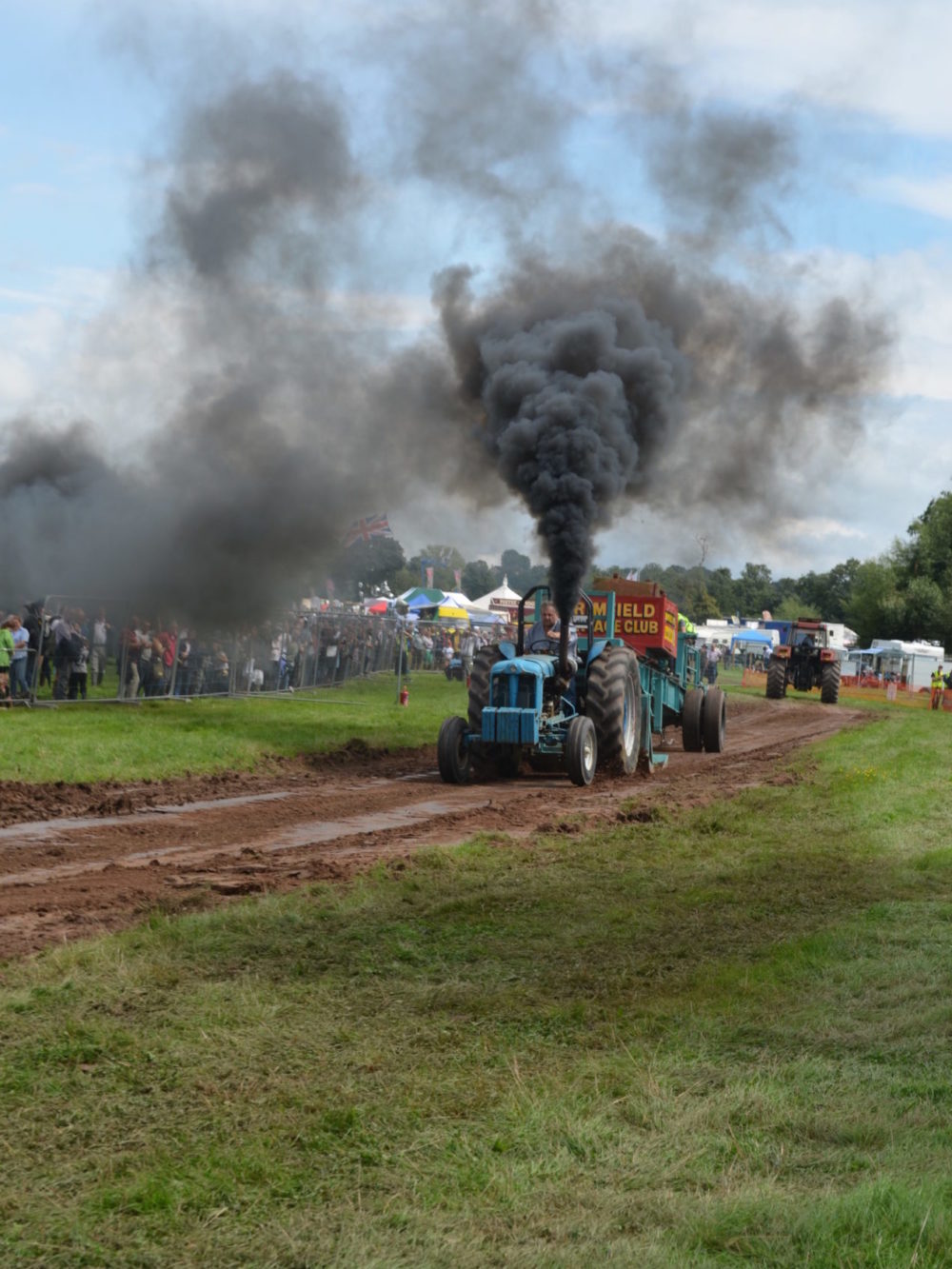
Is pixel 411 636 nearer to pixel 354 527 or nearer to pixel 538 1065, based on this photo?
pixel 354 527

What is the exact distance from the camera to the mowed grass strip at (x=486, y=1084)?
3957 mm

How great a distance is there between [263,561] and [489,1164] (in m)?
20.6

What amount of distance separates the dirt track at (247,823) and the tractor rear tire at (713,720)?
211cm

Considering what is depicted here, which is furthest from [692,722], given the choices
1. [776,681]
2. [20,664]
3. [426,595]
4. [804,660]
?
[426,595]

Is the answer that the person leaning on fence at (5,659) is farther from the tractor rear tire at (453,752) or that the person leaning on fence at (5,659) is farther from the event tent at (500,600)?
the event tent at (500,600)

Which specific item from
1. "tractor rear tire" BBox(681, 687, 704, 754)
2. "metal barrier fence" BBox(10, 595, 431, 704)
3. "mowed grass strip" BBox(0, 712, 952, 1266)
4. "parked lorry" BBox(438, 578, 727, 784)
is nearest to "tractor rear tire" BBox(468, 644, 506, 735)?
"parked lorry" BBox(438, 578, 727, 784)

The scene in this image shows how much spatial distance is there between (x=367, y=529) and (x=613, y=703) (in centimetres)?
1249

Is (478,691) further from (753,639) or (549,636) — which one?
(753,639)

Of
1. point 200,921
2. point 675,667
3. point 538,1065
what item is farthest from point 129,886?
point 675,667

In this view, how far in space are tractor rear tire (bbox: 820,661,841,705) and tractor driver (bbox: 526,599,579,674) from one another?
26711 mm

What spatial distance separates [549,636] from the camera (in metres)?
16.8

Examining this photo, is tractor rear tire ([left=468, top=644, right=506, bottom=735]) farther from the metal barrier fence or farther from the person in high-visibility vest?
the person in high-visibility vest

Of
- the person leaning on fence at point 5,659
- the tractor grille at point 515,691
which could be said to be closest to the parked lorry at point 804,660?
the tractor grille at point 515,691

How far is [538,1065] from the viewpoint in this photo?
5543 mm
